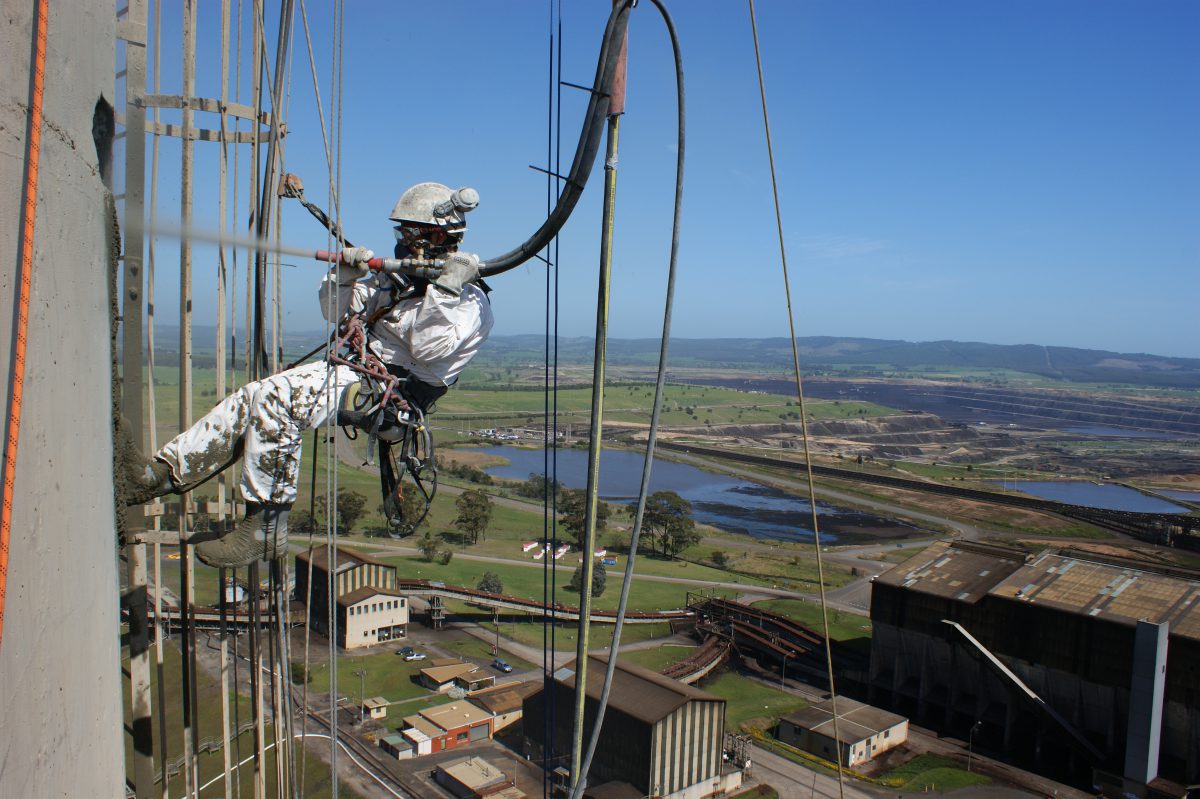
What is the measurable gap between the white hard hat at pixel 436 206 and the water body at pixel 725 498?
33582mm

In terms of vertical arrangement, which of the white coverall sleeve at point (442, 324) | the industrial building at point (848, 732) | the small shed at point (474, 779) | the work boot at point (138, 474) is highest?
the white coverall sleeve at point (442, 324)

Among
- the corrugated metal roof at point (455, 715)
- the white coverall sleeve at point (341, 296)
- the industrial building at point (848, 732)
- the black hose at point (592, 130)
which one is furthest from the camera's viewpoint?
the industrial building at point (848, 732)

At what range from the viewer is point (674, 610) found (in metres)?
26.9

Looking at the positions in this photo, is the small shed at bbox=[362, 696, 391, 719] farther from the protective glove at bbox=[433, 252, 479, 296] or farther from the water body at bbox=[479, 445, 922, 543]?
the water body at bbox=[479, 445, 922, 543]

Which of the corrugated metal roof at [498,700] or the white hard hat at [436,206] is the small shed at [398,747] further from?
the white hard hat at [436,206]

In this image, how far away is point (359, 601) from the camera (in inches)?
864

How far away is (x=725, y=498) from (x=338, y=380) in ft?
161

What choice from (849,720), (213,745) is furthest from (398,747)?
(849,720)

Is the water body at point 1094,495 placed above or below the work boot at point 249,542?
below

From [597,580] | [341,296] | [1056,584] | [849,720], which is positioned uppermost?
[341,296]

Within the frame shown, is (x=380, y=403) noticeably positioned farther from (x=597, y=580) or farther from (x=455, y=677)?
(x=597, y=580)

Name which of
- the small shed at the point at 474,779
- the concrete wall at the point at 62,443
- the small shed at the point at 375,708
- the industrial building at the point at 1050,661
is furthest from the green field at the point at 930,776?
the concrete wall at the point at 62,443

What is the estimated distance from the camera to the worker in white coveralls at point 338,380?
3.38 meters

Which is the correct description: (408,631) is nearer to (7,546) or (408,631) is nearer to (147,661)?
(147,661)
